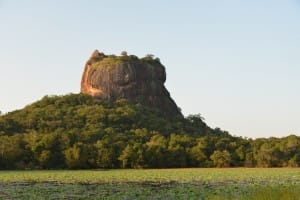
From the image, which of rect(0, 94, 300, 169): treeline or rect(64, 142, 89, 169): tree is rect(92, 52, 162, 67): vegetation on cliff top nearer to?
rect(0, 94, 300, 169): treeline

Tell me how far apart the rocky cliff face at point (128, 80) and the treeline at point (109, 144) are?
12276 millimetres

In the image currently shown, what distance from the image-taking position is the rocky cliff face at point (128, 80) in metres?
85.1

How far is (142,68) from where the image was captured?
89750 millimetres

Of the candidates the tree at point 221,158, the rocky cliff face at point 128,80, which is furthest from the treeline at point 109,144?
the rocky cliff face at point 128,80

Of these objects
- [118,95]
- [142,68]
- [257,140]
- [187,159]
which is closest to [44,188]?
[187,159]

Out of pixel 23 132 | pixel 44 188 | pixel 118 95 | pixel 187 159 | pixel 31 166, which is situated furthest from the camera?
pixel 118 95

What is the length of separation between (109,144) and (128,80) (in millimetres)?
33900

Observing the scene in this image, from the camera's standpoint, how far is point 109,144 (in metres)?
53.3

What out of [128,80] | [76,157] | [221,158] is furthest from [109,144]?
[128,80]

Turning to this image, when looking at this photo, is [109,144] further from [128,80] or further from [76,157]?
[128,80]

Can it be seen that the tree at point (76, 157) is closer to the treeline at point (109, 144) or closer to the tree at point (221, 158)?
the treeline at point (109, 144)

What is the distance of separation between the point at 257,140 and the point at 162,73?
32446 millimetres

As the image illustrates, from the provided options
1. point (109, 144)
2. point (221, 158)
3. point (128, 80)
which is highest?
point (128, 80)

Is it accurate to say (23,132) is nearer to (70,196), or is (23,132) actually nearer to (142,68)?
(142,68)
